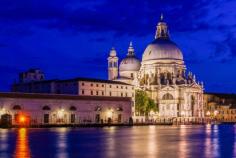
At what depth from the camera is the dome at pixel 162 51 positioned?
12344 centimetres

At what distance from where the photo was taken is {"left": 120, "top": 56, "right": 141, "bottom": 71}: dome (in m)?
134

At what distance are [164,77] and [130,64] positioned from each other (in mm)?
15648

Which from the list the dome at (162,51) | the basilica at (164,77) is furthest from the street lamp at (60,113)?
the dome at (162,51)

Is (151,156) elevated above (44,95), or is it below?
below

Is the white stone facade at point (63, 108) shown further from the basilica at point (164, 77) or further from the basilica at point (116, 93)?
the basilica at point (164, 77)

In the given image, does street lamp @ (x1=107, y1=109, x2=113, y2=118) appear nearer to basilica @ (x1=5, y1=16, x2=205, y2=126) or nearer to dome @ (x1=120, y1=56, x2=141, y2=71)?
basilica @ (x1=5, y1=16, x2=205, y2=126)

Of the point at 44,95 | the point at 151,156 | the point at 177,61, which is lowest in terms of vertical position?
the point at 151,156

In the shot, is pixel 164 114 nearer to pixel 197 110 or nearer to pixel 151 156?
pixel 197 110

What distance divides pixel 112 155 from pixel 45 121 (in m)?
61.4

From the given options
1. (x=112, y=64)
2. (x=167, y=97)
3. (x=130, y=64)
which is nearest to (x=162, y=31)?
(x=130, y=64)

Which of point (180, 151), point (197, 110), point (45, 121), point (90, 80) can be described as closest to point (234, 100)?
point (197, 110)

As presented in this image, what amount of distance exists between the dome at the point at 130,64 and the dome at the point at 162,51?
745 centimetres

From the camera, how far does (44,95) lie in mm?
84188

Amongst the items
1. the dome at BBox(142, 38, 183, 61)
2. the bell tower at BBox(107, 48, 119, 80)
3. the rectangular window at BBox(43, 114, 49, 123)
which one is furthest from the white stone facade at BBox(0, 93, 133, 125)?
the bell tower at BBox(107, 48, 119, 80)
